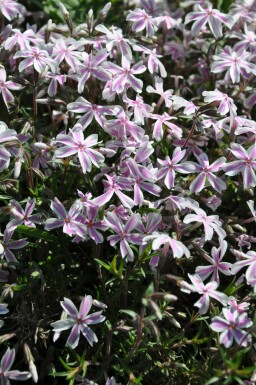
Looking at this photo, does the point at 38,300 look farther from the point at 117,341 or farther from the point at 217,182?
the point at 217,182

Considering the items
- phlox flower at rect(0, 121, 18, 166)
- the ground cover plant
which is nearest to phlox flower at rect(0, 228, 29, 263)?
the ground cover plant

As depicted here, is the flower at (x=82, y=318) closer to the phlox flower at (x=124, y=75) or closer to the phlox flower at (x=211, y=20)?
the phlox flower at (x=124, y=75)

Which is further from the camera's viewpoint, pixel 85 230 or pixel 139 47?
pixel 139 47

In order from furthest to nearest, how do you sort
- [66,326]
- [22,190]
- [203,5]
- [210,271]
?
[203,5] < [22,190] < [210,271] < [66,326]

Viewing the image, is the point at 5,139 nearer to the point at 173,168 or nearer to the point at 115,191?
the point at 115,191

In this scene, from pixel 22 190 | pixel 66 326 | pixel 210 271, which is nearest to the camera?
pixel 66 326

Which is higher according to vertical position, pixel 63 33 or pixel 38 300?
pixel 63 33

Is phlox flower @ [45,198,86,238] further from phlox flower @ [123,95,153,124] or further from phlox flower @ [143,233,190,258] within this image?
phlox flower @ [123,95,153,124]

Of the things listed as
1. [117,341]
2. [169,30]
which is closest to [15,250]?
[117,341]
